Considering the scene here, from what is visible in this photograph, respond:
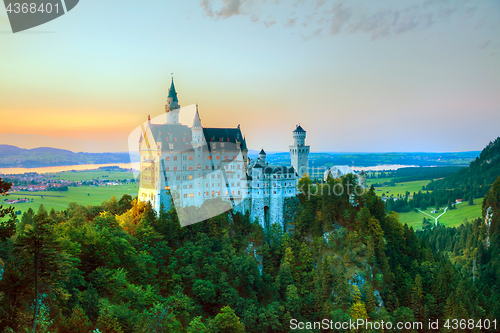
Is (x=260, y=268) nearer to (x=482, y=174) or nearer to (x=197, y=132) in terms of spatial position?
(x=197, y=132)

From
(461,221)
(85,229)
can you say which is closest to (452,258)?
(461,221)

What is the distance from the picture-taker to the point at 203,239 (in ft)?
193

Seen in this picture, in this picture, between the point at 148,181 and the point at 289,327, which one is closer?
the point at 289,327

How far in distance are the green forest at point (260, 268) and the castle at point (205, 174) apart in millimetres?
3068

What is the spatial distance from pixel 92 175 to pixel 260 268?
41.5 meters

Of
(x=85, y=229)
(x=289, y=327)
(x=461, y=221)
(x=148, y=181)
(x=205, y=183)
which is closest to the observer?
(x=85, y=229)

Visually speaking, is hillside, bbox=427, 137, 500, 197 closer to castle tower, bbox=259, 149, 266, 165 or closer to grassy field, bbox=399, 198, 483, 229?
grassy field, bbox=399, 198, 483, 229

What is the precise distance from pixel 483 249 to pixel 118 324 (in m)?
111

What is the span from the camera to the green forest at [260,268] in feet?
130

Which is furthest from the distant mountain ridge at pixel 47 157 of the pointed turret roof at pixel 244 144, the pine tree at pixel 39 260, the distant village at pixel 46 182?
the pine tree at pixel 39 260

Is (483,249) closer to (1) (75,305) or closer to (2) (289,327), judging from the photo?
(2) (289,327)

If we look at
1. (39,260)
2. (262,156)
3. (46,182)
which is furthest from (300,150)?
(39,260)

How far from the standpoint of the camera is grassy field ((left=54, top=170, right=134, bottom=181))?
6912 centimetres

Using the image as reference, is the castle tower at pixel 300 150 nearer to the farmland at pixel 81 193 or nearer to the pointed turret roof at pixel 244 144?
the pointed turret roof at pixel 244 144
